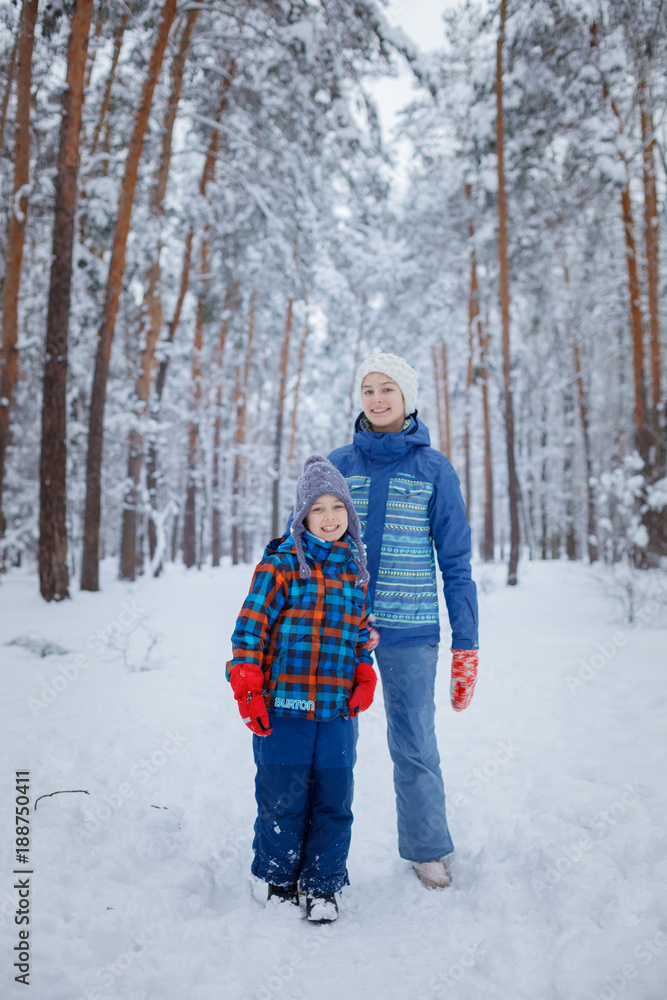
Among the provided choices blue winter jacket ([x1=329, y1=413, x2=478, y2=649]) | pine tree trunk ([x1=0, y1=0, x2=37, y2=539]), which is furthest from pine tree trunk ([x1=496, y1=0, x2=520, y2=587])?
blue winter jacket ([x1=329, y1=413, x2=478, y2=649])

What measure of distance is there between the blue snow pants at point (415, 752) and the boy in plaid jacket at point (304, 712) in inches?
8.8

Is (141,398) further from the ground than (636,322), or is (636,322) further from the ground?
(636,322)

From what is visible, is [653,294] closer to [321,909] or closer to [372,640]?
[372,640]

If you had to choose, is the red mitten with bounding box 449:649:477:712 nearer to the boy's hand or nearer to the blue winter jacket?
the blue winter jacket

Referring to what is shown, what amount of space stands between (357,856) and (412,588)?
1.41 metres

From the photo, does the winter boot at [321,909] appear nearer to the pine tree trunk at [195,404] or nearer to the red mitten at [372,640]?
the red mitten at [372,640]

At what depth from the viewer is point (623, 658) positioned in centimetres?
523

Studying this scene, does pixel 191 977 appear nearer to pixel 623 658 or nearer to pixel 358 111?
pixel 623 658

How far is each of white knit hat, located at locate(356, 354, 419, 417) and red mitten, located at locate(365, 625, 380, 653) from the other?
3.53ft

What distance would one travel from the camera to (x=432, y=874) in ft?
7.85

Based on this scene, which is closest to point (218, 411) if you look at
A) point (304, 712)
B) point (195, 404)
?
point (195, 404)

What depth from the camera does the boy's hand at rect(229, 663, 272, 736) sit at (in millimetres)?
1988

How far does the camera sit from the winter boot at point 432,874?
238 cm

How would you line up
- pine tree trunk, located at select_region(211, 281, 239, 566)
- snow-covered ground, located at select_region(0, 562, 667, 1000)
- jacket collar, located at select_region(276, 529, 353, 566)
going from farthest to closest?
pine tree trunk, located at select_region(211, 281, 239, 566)
jacket collar, located at select_region(276, 529, 353, 566)
snow-covered ground, located at select_region(0, 562, 667, 1000)
